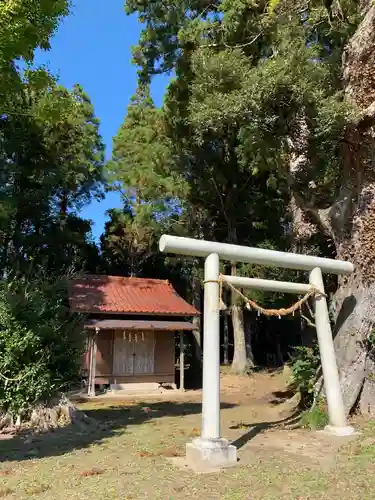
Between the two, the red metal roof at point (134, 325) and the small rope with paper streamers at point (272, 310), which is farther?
the red metal roof at point (134, 325)

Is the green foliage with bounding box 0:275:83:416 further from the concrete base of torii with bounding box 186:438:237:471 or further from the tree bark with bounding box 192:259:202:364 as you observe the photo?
the tree bark with bounding box 192:259:202:364

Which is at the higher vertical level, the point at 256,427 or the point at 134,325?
the point at 134,325

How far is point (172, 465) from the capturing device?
20.1 ft

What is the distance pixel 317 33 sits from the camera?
12070mm

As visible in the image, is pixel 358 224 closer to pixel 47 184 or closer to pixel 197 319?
pixel 197 319

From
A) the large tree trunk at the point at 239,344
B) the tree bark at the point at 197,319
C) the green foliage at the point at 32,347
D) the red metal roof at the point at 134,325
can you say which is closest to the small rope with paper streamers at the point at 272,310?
the green foliage at the point at 32,347

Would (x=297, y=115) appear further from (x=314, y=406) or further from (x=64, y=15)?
(x=314, y=406)

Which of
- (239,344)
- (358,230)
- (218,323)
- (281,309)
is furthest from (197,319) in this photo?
(218,323)

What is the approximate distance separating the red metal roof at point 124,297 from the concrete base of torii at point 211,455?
38.4ft

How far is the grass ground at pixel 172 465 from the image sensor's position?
16.3 feet

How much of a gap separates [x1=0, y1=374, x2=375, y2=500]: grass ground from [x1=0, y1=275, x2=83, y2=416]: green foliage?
941 mm

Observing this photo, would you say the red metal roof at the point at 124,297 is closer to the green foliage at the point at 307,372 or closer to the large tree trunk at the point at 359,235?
the green foliage at the point at 307,372

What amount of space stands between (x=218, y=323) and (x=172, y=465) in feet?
6.47

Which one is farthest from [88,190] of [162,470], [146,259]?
[162,470]
